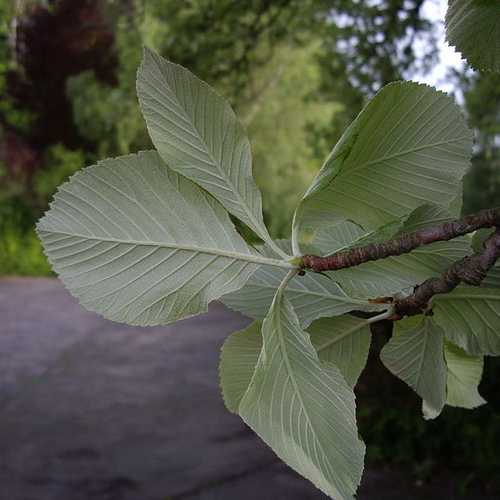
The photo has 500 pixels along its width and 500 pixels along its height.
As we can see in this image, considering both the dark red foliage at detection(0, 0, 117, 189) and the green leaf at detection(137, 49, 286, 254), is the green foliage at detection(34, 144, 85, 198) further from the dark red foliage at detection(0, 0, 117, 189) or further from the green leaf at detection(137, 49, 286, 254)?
the green leaf at detection(137, 49, 286, 254)

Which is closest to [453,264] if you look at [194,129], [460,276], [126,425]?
[460,276]

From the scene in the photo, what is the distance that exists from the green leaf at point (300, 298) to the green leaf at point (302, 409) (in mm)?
49

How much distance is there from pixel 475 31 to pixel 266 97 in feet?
24.1

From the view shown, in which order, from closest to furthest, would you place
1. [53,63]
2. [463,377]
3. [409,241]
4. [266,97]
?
1. [409,241]
2. [463,377]
3. [266,97]
4. [53,63]

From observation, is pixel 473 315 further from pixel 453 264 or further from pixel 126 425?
pixel 126 425

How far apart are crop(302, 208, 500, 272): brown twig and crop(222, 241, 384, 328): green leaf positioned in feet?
0.17

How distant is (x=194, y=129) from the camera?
0.30 meters

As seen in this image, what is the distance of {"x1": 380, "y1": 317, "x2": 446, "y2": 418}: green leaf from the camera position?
1.20 ft

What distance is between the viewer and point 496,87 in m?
2.68

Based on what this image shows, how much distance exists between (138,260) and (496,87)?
8.66ft

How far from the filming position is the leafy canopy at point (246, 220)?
0.29 metres

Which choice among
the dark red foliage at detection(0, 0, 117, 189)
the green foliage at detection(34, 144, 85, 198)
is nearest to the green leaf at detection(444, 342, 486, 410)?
the green foliage at detection(34, 144, 85, 198)

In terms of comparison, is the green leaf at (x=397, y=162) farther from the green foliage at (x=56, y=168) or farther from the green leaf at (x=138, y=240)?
the green foliage at (x=56, y=168)

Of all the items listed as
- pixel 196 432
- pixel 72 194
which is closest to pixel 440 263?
pixel 72 194
